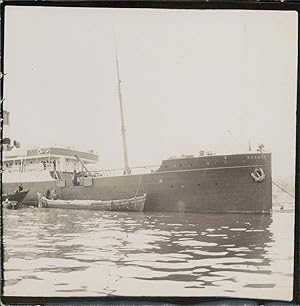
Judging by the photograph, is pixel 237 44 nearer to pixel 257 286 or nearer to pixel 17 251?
pixel 257 286

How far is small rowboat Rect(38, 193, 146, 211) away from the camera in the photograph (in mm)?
1728

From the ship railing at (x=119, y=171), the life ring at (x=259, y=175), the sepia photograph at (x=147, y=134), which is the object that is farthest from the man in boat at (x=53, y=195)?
the life ring at (x=259, y=175)

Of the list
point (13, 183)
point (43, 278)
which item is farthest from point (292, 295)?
point (13, 183)

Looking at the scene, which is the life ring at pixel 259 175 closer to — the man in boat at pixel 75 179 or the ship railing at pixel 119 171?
the ship railing at pixel 119 171

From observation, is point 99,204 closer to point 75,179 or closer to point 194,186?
point 75,179

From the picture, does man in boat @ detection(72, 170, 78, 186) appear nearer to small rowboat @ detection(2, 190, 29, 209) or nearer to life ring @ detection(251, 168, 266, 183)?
small rowboat @ detection(2, 190, 29, 209)

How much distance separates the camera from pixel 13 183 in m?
1.72

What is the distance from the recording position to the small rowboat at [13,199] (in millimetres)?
1713

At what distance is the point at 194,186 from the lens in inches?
68.7

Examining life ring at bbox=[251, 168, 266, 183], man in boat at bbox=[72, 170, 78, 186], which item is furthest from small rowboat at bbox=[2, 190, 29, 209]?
life ring at bbox=[251, 168, 266, 183]

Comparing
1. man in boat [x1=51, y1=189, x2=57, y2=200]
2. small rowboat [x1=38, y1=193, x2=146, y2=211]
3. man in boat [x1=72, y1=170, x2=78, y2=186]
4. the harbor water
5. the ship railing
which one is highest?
the ship railing

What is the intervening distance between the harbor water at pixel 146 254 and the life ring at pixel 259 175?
106 mm

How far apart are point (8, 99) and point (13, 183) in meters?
0.25

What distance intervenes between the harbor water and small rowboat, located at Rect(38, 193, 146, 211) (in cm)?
2
